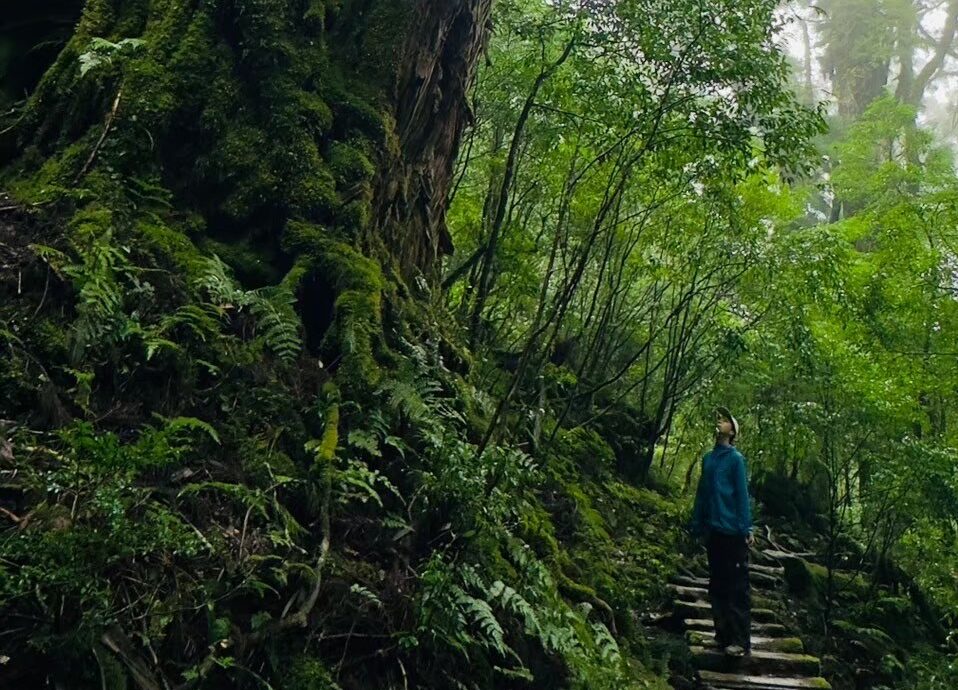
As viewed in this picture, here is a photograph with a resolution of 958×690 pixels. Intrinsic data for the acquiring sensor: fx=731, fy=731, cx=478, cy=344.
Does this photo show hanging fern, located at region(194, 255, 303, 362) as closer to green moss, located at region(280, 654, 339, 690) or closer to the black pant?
green moss, located at region(280, 654, 339, 690)

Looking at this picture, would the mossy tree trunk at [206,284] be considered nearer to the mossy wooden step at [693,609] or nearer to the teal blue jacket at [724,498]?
the teal blue jacket at [724,498]

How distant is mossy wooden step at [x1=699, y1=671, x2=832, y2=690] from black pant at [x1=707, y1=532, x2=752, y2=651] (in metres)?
0.26

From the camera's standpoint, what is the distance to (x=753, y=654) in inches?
269

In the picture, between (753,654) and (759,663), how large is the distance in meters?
0.15

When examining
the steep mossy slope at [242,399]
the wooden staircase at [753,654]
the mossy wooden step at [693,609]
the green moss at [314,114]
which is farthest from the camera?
the mossy wooden step at [693,609]

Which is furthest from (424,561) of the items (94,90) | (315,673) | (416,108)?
(416,108)

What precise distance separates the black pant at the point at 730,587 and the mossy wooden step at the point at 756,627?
72 cm

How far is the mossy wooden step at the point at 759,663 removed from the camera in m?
6.56

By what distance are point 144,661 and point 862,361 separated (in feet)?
29.5

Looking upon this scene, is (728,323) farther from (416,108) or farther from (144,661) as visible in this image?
(144,661)

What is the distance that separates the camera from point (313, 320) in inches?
186

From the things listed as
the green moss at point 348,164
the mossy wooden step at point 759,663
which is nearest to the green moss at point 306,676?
the green moss at point 348,164

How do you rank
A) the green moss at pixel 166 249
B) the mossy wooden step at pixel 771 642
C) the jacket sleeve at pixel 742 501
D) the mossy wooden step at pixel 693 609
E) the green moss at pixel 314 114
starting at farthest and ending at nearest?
the mossy wooden step at pixel 693 609 → the mossy wooden step at pixel 771 642 → the jacket sleeve at pixel 742 501 → the green moss at pixel 314 114 → the green moss at pixel 166 249

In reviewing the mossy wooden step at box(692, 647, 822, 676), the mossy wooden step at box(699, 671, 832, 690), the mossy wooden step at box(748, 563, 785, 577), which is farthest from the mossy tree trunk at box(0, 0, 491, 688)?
the mossy wooden step at box(748, 563, 785, 577)
